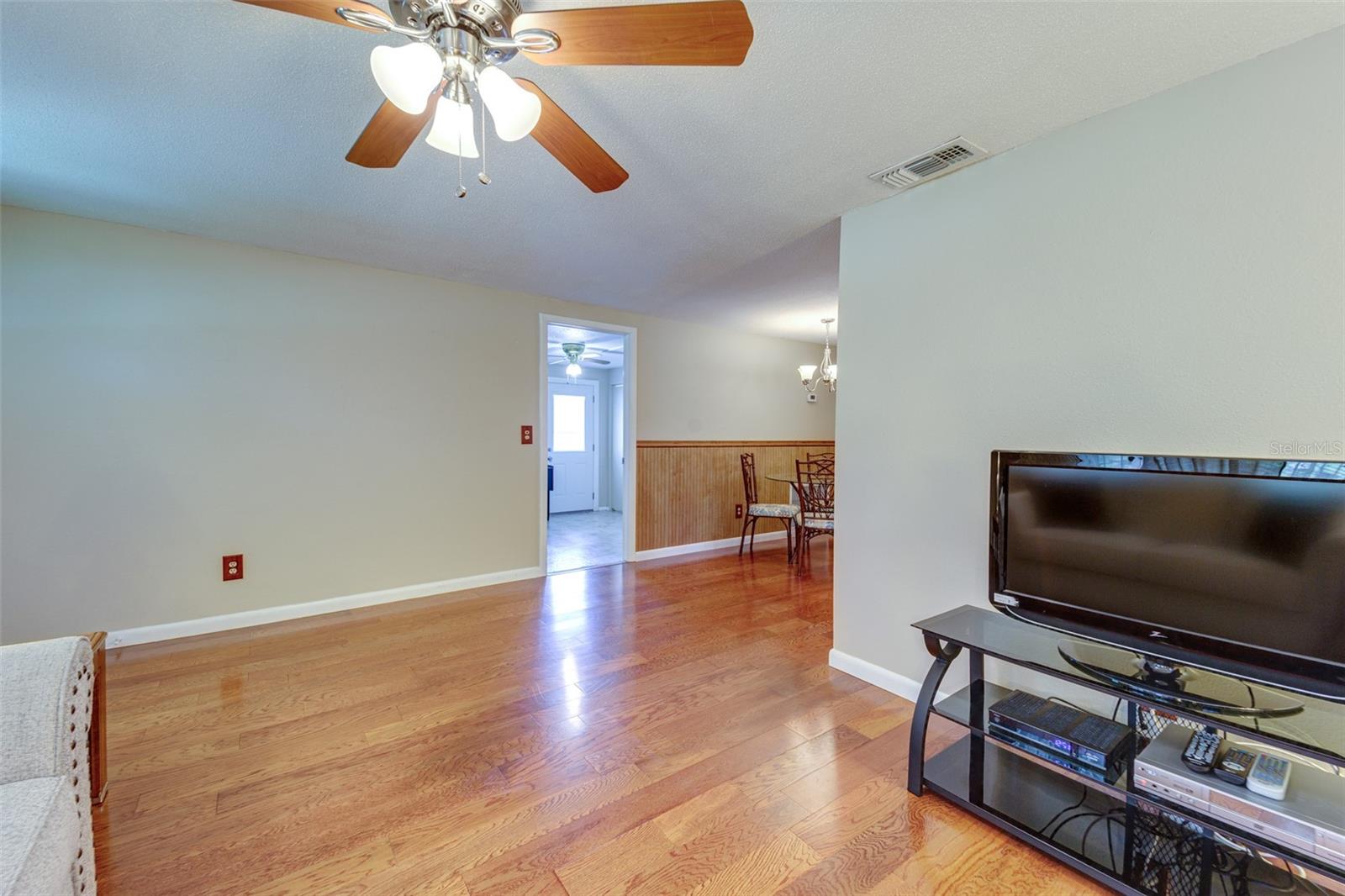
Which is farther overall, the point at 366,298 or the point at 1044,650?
the point at 366,298

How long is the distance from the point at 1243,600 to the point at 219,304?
4.40m

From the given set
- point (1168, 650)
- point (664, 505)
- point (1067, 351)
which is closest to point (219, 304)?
point (664, 505)

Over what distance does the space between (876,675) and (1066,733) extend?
0.93 meters

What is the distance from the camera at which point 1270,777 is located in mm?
1199

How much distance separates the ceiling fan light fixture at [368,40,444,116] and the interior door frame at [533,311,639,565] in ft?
9.62

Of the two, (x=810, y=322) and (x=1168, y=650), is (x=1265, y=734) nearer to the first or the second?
(x=1168, y=650)

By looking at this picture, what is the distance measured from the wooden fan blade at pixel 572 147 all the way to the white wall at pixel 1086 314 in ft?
4.23

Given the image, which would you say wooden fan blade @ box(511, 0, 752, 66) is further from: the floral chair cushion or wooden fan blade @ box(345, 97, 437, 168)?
the floral chair cushion

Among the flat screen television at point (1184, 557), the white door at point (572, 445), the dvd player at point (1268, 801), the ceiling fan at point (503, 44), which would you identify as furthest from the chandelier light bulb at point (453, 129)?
the white door at point (572, 445)

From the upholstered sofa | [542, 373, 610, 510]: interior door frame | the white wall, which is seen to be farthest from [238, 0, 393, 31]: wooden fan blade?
[542, 373, 610, 510]: interior door frame

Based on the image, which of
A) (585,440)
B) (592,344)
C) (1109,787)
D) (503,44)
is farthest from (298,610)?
(585,440)

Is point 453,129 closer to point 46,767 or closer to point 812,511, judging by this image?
point 46,767

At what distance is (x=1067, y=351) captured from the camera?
1777 mm

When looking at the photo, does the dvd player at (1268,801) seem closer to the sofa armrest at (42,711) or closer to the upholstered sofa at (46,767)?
the upholstered sofa at (46,767)
